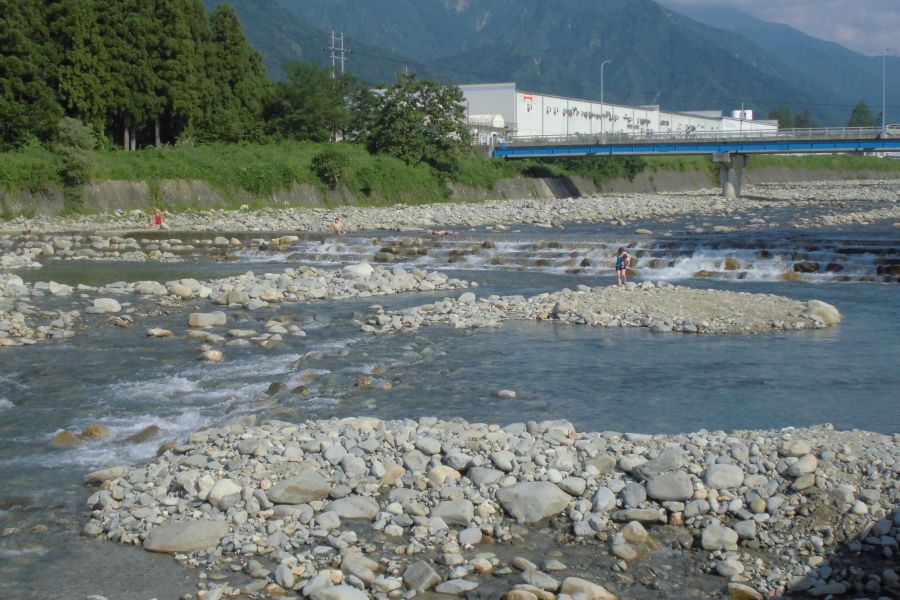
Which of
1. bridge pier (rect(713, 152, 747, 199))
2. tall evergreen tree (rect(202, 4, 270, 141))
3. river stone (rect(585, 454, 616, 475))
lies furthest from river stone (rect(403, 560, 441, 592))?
bridge pier (rect(713, 152, 747, 199))

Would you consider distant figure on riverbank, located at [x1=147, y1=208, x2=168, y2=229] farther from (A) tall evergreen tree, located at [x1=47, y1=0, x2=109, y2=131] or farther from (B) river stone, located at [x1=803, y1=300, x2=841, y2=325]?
(B) river stone, located at [x1=803, y1=300, x2=841, y2=325]

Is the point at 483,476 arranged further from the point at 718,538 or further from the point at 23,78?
the point at 23,78

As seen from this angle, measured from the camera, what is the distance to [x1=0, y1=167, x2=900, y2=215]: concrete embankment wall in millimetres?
48938

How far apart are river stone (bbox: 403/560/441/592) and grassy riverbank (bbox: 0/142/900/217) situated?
150ft

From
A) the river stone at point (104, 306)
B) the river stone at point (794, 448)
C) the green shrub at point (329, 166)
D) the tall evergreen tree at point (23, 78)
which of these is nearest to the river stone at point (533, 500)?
the river stone at point (794, 448)

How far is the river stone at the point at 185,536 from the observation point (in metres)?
8.70

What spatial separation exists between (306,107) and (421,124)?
8.87 m

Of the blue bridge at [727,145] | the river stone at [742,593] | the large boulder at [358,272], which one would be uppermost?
the blue bridge at [727,145]

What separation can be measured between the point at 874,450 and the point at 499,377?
7.03m

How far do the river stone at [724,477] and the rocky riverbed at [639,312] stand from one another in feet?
35.3

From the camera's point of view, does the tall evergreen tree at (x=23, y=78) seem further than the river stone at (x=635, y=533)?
Yes

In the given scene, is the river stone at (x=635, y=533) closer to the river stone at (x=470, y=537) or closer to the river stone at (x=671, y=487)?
the river stone at (x=671, y=487)

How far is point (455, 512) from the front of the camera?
913 cm

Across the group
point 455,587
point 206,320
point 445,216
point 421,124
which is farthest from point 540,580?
point 421,124
